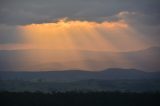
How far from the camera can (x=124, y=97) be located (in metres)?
41.2

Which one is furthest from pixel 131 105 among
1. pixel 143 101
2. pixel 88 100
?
pixel 88 100

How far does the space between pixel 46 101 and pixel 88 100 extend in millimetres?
3750

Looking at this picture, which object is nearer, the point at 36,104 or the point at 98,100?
the point at 36,104

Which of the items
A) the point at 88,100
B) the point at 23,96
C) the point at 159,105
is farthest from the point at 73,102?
the point at 159,105

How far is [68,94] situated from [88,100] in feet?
7.09

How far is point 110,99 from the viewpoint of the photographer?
40.8 meters

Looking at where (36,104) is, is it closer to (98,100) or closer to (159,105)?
(98,100)

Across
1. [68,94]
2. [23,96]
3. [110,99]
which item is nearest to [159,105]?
[110,99]

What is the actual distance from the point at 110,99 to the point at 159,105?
5.10m

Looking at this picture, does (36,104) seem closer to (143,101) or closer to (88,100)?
(88,100)

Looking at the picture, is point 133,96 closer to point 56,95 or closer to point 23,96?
point 56,95

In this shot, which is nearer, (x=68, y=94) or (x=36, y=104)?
(x=36, y=104)

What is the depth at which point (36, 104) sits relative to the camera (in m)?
37.8

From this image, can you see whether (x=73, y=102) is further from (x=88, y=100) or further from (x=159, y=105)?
(x=159, y=105)
